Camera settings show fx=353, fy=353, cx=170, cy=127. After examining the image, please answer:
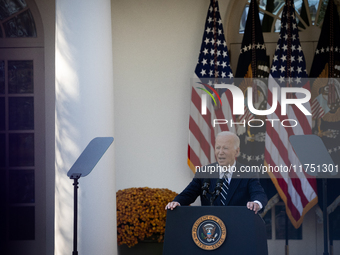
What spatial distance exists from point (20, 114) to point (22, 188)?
1016 millimetres

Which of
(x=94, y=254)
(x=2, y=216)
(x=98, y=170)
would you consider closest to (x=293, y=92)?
(x=98, y=170)

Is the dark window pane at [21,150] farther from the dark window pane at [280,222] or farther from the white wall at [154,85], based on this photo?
the dark window pane at [280,222]

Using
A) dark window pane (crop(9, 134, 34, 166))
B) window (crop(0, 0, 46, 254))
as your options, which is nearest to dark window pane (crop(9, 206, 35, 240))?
window (crop(0, 0, 46, 254))

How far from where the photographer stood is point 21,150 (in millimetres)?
4840

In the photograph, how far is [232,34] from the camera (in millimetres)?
4988

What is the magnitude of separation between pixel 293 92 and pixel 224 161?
1.96 metres

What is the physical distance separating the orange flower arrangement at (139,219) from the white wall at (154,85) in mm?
868

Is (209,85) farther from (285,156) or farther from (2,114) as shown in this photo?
(2,114)

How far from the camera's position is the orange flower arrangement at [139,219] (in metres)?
4.00

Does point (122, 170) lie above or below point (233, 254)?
above

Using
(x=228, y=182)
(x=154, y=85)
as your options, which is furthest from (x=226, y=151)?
(x=154, y=85)

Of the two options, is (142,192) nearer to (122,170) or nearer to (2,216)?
(122,170)

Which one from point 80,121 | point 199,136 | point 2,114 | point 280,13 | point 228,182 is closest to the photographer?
point 228,182

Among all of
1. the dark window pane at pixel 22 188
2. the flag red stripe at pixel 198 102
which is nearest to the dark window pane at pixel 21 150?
the dark window pane at pixel 22 188
